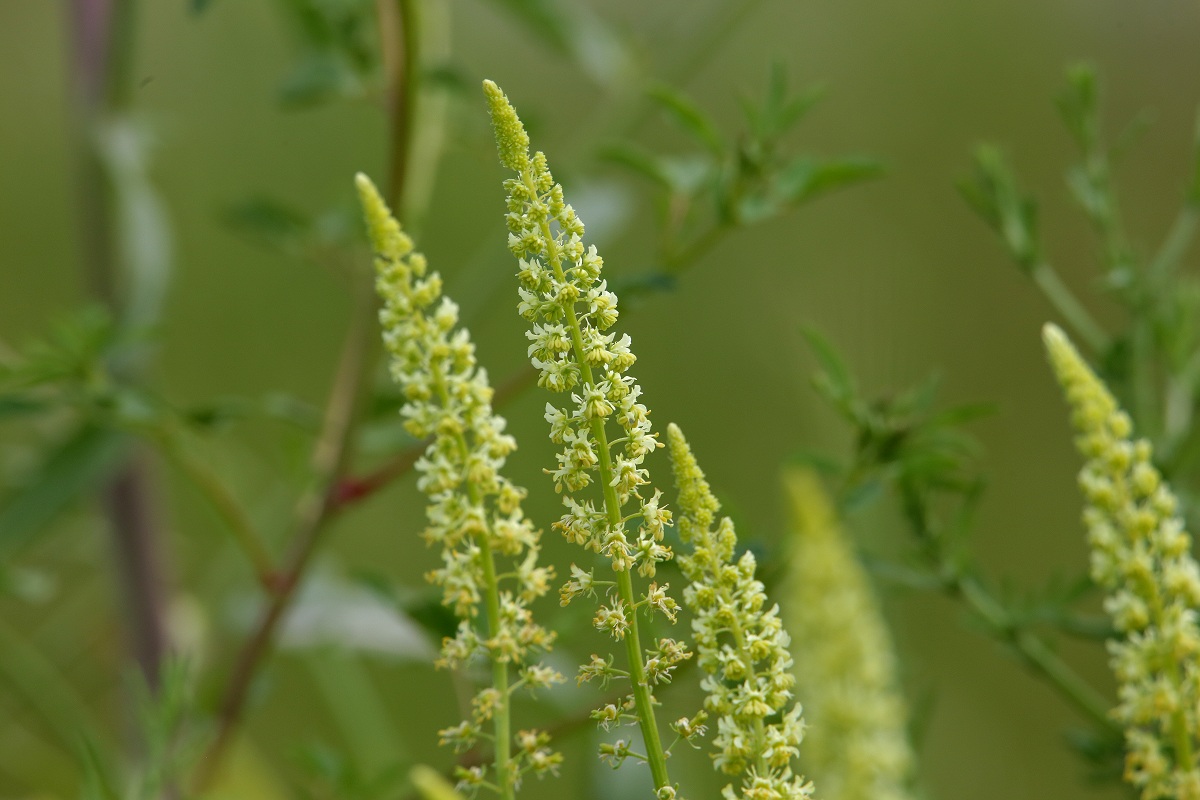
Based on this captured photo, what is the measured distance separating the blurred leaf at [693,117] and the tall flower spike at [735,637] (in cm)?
21

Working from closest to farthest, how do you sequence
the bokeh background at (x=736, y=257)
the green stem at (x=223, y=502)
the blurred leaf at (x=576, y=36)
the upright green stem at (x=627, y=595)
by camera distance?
1. the upright green stem at (x=627, y=595)
2. the green stem at (x=223, y=502)
3. the blurred leaf at (x=576, y=36)
4. the bokeh background at (x=736, y=257)

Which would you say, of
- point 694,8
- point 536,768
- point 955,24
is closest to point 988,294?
point 955,24

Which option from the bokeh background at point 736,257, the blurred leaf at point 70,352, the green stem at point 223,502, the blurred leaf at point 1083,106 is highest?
the bokeh background at point 736,257

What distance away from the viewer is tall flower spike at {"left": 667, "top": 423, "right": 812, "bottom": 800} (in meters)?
0.21

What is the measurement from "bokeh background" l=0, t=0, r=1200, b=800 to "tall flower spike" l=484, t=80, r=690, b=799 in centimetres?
68

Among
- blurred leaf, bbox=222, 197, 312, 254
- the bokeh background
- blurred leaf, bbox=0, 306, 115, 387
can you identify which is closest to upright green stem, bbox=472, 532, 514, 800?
blurred leaf, bbox=0, 306, 115, 387

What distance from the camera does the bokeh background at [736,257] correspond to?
3.73ft

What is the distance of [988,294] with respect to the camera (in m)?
1.40

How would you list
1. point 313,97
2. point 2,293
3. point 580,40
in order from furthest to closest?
point 2,293, point 580,40, point 313,97

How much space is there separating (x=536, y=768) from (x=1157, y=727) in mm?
236


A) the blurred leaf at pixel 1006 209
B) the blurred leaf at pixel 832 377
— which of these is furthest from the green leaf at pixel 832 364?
the blurred leaf at pixel 1006 209

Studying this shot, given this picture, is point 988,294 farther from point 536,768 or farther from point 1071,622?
point 536,768

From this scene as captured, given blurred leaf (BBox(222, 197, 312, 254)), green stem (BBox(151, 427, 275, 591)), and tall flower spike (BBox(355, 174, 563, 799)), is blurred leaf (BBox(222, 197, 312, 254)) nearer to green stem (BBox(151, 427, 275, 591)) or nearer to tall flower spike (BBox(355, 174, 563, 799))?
green stem (BBox(151, 427, 275, 591))

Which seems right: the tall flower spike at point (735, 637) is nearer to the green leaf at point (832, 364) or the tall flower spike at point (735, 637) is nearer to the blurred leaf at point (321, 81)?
the green leaf at point (832, 364)
